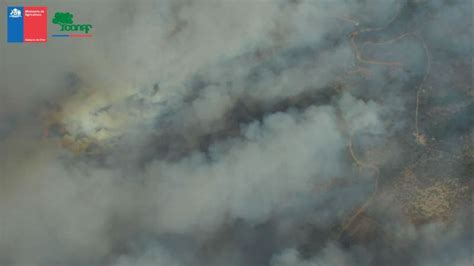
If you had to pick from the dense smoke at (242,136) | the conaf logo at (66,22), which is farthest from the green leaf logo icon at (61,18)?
the dense smoke at (242,136)

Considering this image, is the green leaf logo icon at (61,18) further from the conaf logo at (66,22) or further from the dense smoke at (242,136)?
the dense smoke at (242,136)

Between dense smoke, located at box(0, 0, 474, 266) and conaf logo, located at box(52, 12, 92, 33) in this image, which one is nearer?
dense smoke, located at box(0, 0, 474, 266)

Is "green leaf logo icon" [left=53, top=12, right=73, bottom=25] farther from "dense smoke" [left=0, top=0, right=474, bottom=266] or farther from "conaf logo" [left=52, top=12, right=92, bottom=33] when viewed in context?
"dense smoke" [left=0, top=0, right=474, bottom=266]

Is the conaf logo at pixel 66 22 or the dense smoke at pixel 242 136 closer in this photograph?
the dense smoke at pixel 242 136


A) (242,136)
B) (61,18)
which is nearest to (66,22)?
(61,18)

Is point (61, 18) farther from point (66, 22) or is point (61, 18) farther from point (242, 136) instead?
point (242, 136)

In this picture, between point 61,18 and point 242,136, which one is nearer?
point 242,136

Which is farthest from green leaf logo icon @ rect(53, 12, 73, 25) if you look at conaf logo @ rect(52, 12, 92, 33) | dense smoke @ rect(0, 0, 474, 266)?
dense smoke @ rect(0, 0, 474, 266)

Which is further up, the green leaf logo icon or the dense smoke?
the green leaf logo icon

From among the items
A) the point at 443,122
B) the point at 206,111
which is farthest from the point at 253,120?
the point at 443,122
